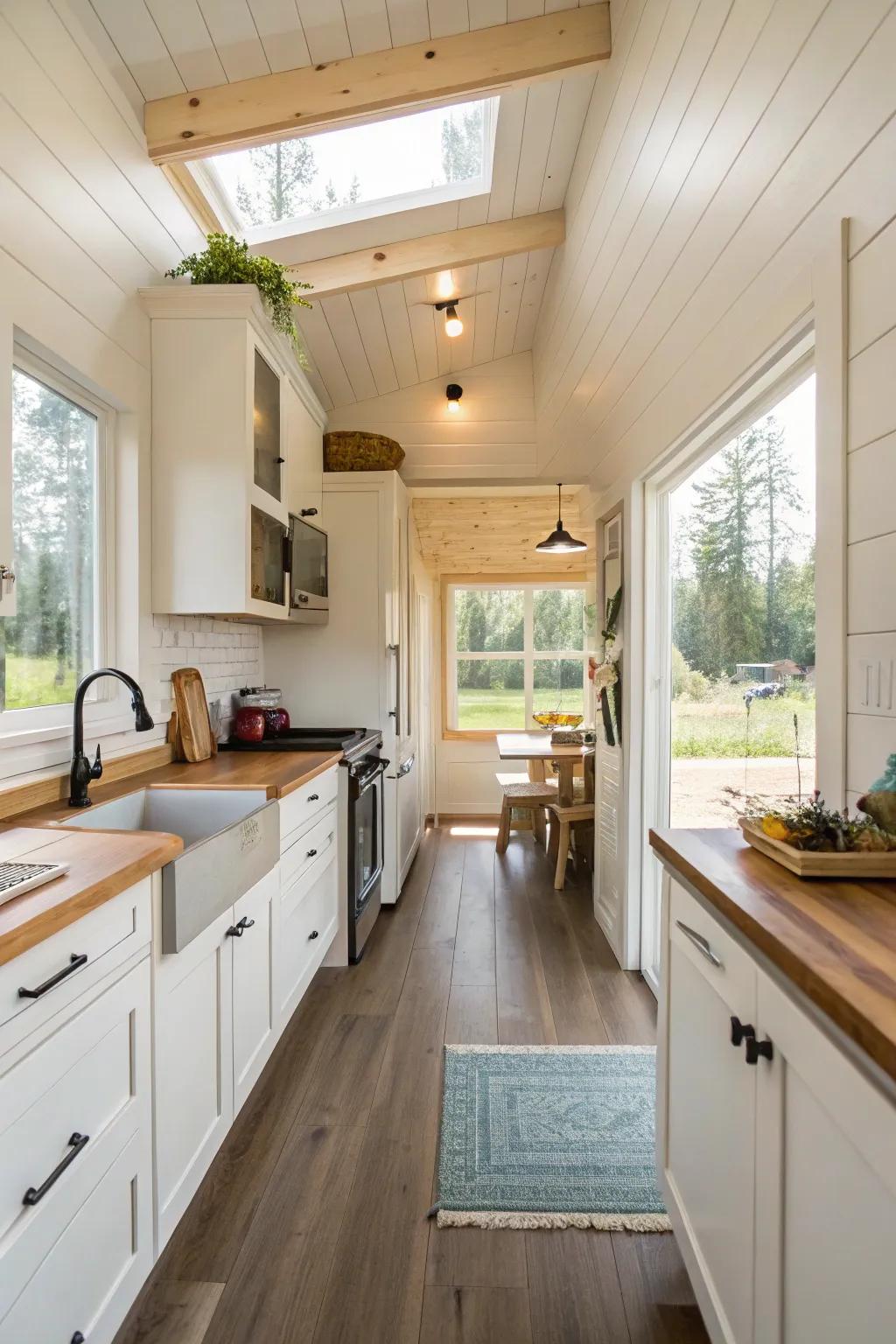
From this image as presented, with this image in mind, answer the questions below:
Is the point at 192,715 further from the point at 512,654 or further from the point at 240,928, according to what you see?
the point at 512,654

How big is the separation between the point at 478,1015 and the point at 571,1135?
0.74 meters

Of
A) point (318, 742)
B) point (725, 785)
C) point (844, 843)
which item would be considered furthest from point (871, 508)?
point (318, 742)

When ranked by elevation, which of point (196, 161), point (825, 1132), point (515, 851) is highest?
point (196, 161)

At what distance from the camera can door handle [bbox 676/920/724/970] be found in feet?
3.93

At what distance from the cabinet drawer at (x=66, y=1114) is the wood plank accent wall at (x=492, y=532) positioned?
3975mm

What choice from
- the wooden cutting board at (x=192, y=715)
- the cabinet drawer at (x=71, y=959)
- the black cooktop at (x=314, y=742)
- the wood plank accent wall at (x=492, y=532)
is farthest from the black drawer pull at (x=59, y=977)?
the wood plank accent wall at (x=492, y=532)

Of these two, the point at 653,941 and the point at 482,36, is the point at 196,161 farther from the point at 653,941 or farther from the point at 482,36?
the point at 653,941

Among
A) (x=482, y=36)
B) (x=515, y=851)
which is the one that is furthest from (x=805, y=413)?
(x=515, y=851)

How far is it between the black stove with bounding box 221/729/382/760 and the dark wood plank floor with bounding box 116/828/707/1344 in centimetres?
96

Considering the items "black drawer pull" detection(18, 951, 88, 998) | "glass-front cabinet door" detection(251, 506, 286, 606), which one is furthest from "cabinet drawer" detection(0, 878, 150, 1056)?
"glass-front cabinet door" detection(251, 506, 286, 606)

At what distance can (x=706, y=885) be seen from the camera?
120 centimetres

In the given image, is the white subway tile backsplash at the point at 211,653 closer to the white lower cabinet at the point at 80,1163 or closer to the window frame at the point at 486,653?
the white lower cabinet at the point at 80,1163

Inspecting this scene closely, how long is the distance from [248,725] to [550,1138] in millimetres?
1982

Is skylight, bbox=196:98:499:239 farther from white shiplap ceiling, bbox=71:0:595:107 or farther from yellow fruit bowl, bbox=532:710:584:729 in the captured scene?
yellow fruit bowl, bbox=532:710:584:729
